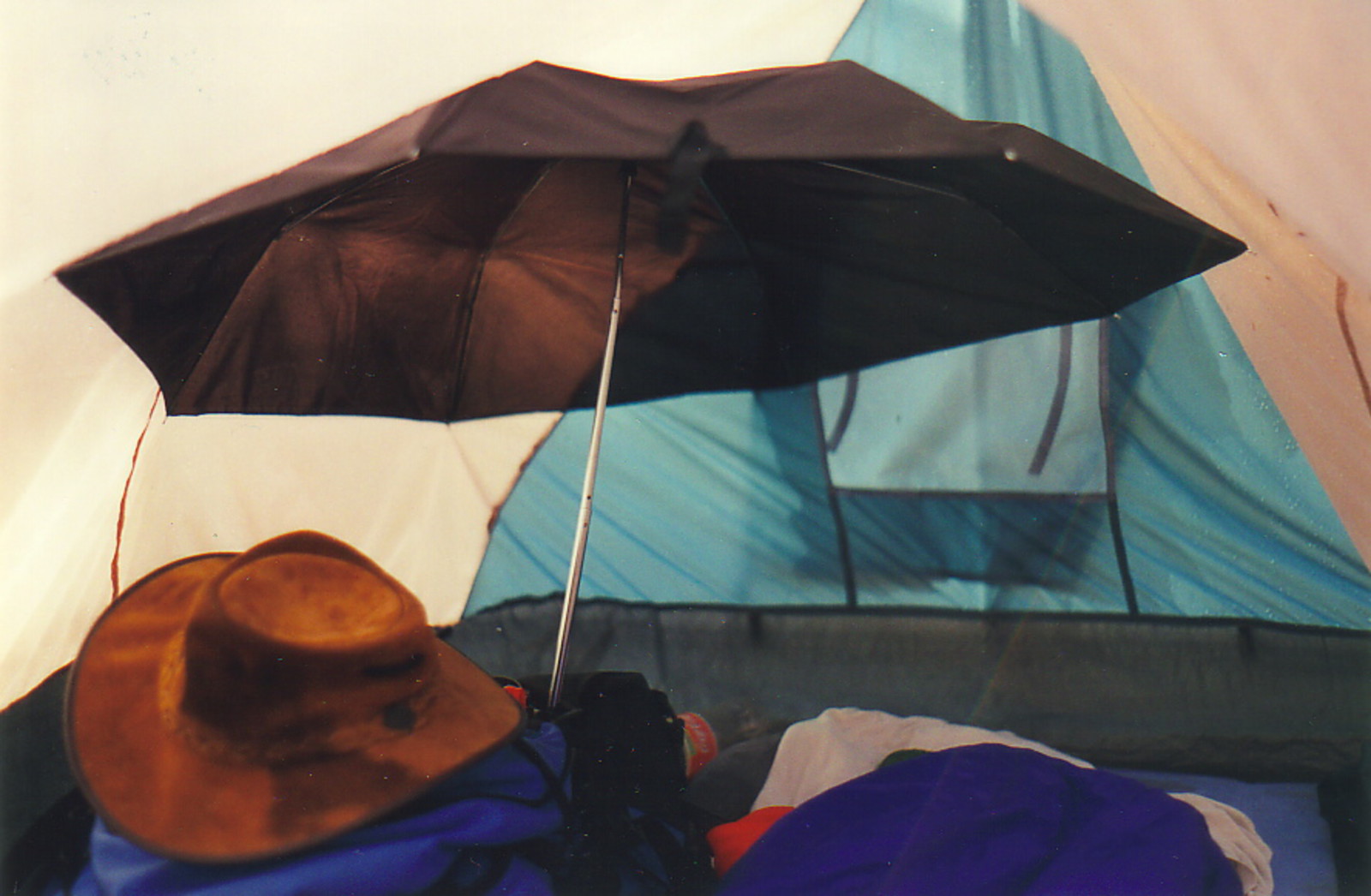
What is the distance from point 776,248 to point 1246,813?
1007 millimetres

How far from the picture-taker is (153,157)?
47.7 inches

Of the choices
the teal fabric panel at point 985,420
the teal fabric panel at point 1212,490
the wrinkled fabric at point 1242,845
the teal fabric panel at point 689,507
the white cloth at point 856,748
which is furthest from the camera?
the teal fabric panel at point 689,507

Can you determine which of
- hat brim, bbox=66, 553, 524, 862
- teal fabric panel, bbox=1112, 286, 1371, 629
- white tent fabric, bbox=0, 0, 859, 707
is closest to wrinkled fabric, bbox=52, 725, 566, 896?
hat brim, bbox=66, 553, 524, 862

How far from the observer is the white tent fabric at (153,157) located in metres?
1.15

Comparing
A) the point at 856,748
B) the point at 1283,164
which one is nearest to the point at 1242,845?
the point at 856,748

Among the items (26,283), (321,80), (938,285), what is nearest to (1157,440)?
(938,285)

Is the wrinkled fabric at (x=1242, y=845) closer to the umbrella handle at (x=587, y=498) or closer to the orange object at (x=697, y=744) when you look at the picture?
the orange object at (x=697, y=744)

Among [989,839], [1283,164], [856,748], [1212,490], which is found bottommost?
[856,748]

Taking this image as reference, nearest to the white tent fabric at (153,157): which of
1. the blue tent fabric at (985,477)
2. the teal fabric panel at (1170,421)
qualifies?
the teal fabric panel at (1170,421)

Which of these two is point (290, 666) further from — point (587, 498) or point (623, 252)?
point (623, 252)

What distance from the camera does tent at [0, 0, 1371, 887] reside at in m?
1.14

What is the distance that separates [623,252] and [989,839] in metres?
0.81

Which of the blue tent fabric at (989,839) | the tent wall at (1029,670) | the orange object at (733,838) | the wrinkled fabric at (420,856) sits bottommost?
the tent wall at (1029,670)

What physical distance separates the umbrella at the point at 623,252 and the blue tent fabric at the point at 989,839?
469 millimetres
